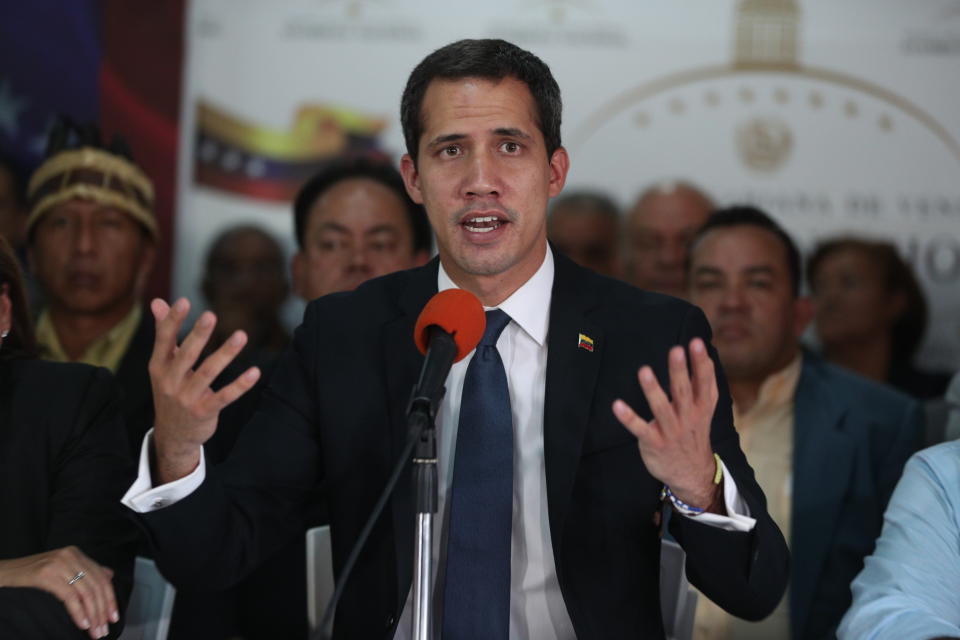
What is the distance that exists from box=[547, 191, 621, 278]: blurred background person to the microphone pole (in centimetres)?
280

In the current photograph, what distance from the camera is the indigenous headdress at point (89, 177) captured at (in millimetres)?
3559

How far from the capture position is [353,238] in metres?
3.62

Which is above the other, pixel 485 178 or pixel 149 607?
pixel 485 178

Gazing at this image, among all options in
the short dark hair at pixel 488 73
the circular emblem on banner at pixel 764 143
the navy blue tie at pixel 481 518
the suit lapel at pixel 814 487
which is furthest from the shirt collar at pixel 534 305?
the circular emblem on banner at pixel 764 143

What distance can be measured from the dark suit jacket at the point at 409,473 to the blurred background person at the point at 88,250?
1411 millimetres

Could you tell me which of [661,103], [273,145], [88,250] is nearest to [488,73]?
[88,250]

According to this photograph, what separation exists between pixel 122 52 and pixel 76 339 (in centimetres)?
134

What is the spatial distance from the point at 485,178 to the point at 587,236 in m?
2.23

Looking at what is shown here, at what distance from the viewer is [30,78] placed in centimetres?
423

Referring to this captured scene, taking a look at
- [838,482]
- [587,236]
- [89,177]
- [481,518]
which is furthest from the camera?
[587,236]

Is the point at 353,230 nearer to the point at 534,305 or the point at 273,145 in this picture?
the point at 273,145

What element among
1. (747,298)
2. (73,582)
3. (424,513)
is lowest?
(73,582)

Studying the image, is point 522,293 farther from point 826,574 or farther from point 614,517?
point 826,574

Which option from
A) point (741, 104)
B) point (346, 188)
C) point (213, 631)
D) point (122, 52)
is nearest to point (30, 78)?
point (122, 52)
